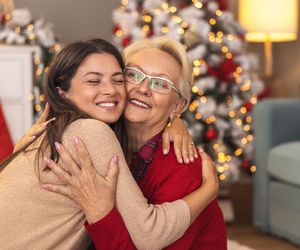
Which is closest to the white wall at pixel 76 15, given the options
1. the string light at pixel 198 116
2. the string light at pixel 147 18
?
the string light at pixel 147 18

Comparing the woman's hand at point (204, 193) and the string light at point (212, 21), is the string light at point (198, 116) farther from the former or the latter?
the woman's hand at point (204, 193)

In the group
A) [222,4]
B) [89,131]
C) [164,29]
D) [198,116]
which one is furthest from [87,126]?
[222,4]

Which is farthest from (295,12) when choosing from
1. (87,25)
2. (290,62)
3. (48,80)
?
(48,80)

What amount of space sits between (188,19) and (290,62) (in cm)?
181

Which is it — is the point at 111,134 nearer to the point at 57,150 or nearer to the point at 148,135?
the point at 57,150

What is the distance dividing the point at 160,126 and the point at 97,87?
37cm

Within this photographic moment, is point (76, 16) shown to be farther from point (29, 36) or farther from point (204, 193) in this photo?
point (204, 193)

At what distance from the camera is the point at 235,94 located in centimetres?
408

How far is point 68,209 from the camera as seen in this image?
5.19 feet

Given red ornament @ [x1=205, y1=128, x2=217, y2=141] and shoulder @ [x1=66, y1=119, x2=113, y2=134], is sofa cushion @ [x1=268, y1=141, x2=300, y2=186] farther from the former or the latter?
shoulder @ [x1=66, y1=119, x2=113, y2=134]

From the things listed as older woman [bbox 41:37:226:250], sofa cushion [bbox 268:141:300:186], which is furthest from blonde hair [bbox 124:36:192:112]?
sofa cushion [bbox 268:141:300:186]

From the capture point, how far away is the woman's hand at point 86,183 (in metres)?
1.52

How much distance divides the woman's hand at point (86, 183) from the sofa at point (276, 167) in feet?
6.33

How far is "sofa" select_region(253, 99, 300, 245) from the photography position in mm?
3315
